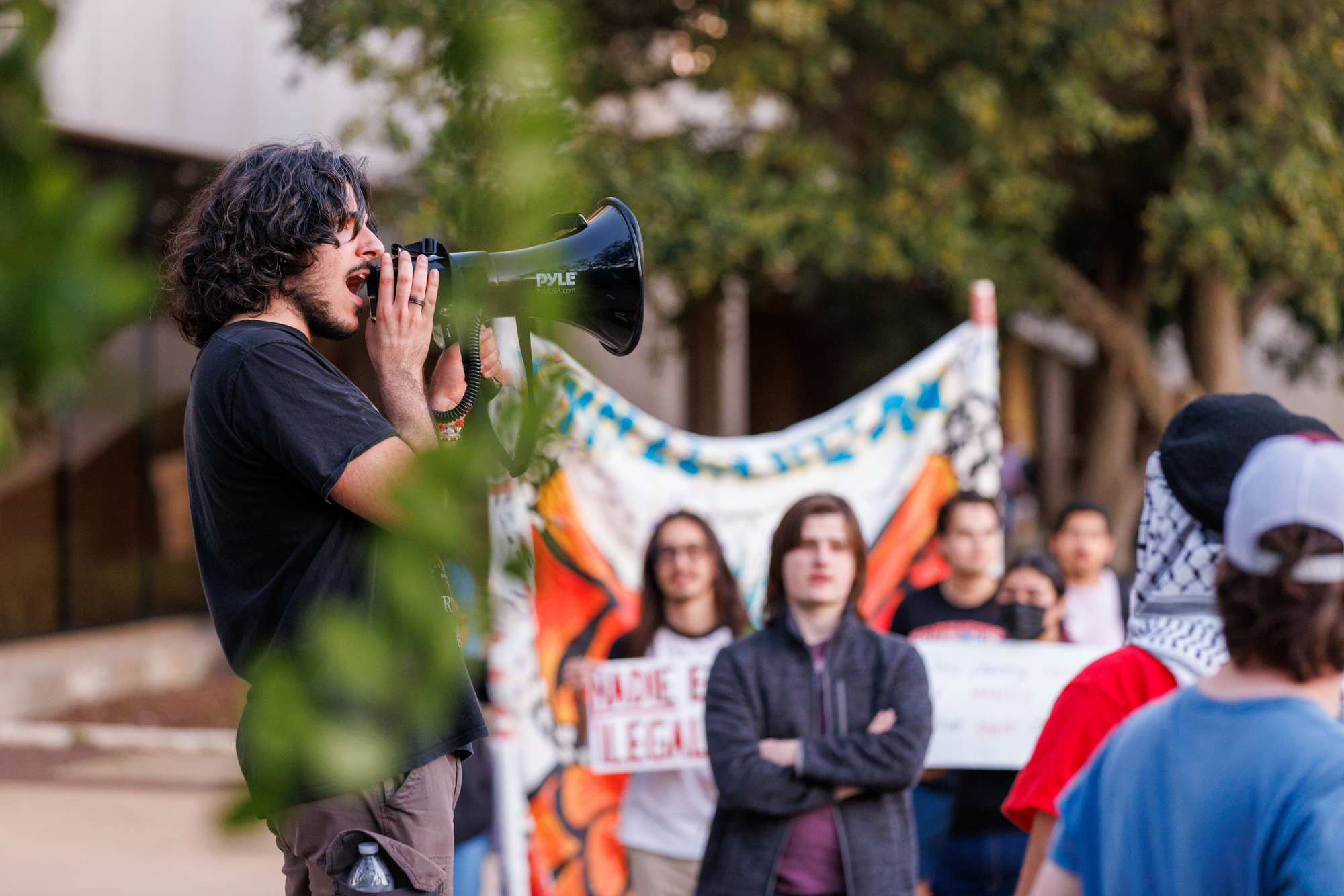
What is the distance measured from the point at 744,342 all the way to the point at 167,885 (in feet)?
42.9

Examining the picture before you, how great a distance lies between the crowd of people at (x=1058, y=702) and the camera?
4.47ft

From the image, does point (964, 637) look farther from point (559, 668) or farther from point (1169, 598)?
point (1169, 598)

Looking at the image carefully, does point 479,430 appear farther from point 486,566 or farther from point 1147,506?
point 1147,506

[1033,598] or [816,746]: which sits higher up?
[1033,598]

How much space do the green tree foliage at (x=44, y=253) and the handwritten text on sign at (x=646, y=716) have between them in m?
3.46

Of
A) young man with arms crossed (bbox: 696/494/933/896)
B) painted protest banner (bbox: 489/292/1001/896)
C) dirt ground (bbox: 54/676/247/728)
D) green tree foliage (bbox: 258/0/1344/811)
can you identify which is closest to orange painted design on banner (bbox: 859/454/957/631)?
painted protest banner (bbox: 489/292/1001/896)

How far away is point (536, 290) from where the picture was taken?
67cm

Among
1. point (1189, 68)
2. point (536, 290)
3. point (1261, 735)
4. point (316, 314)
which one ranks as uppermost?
point (1189, 68)

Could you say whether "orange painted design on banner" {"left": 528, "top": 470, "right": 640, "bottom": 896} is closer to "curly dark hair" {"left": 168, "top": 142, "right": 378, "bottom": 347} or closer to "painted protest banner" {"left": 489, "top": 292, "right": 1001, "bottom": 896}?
"painted protest banner" {"left": 489, "top": 292, "right": 1001, "bottom": 896}

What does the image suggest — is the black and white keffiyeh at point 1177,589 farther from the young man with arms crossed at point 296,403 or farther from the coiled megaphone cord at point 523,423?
the coiled megaphone cord at point 523,423

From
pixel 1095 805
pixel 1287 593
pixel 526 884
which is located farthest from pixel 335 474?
pixel 526 884

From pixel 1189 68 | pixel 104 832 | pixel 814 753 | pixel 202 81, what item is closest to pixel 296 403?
pixel 814 753

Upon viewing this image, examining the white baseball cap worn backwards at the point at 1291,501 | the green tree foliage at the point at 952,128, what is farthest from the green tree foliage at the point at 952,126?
the white baseball cap worn backwards at the point at 1291,501

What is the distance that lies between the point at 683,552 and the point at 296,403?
240cm
